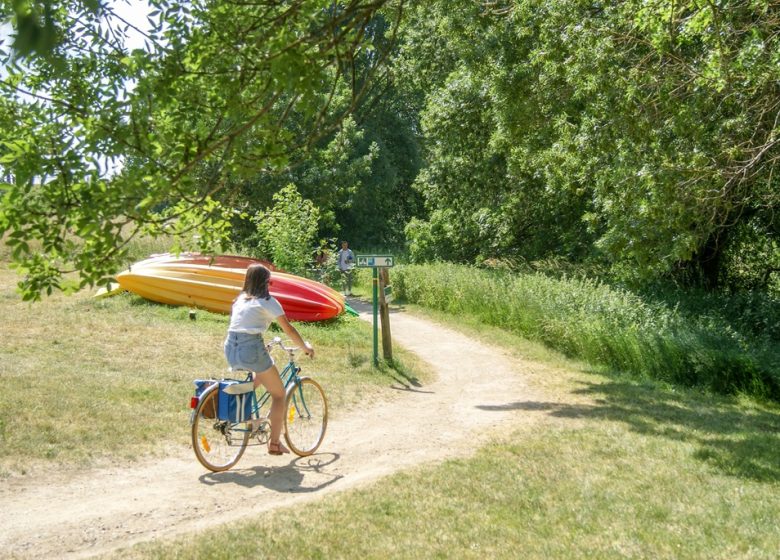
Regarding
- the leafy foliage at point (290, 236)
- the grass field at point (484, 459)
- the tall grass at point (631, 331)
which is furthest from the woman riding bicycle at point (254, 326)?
the leafy foliage at point (290, 236)

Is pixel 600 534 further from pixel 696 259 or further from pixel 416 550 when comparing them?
pixel 696 259

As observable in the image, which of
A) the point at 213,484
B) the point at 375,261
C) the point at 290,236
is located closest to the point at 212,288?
the point at 290,236

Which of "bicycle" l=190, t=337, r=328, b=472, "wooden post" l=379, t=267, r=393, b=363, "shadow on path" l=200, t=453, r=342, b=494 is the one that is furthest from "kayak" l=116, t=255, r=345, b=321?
"shadow on path" l=200, t=453, r=342, b=494

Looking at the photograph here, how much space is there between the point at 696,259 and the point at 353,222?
20233mm

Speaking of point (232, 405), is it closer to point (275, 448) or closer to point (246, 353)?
point (246, 353)

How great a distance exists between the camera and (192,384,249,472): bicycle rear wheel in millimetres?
7289

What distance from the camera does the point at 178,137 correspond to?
5.02m

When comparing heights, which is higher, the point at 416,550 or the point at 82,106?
the point at 82,106

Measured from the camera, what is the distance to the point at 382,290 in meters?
13.8

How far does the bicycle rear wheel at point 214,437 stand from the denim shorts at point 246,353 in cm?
30

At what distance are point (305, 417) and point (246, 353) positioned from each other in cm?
113

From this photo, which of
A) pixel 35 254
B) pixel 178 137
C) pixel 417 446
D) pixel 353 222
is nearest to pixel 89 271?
pixel 35 254

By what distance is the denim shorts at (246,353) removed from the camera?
7496mm

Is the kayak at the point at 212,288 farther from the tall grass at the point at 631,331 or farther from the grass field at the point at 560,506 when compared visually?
the grass field at the point at 560,506
